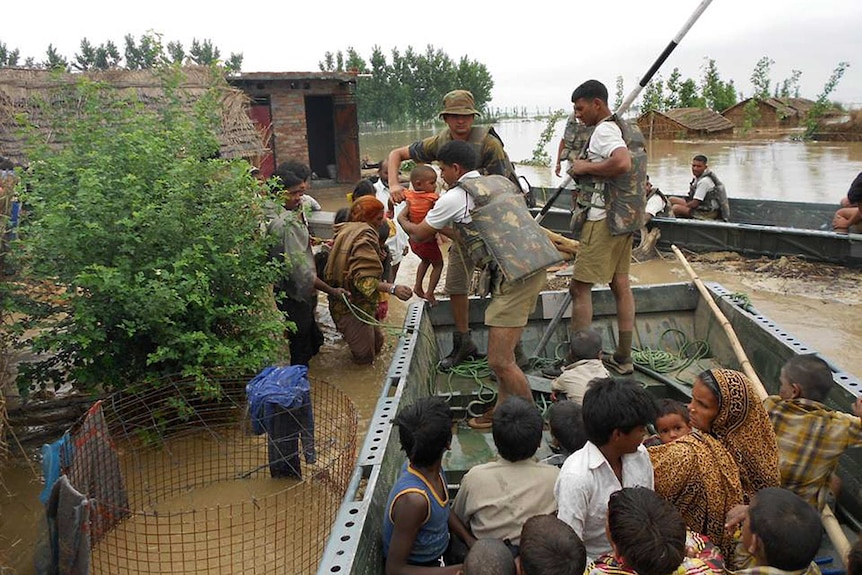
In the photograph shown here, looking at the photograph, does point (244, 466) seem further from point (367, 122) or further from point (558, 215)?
point (367, 122)

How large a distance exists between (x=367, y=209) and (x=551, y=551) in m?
3.71

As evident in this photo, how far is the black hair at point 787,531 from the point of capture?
72.4 inches

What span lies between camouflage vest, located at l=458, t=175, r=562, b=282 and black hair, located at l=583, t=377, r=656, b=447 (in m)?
1.29

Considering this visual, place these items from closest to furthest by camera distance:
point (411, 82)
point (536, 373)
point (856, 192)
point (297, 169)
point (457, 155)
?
point (457, 155) < point (536, 373) < point (297, 169) < point (856, 192) < point (411, 82)

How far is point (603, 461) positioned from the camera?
2141 millimetres

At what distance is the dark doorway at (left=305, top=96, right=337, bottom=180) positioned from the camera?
1878 cm

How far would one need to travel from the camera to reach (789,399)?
2729 millimetres

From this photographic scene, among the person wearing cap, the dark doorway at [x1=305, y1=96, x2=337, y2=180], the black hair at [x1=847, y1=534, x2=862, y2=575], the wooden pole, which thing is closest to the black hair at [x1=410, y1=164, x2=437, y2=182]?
the person wearing cap

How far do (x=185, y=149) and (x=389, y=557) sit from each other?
3341 millimetres

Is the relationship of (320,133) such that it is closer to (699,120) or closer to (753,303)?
(753,303)

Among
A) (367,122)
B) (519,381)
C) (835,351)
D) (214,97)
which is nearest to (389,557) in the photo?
(519,381)

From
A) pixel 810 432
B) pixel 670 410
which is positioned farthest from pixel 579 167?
pixel 810 432

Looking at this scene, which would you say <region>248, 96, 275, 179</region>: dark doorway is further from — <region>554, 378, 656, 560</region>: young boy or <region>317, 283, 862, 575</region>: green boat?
<region>554, 378, 656, 560</region>: young boy

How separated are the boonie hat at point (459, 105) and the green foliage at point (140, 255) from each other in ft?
4.78
